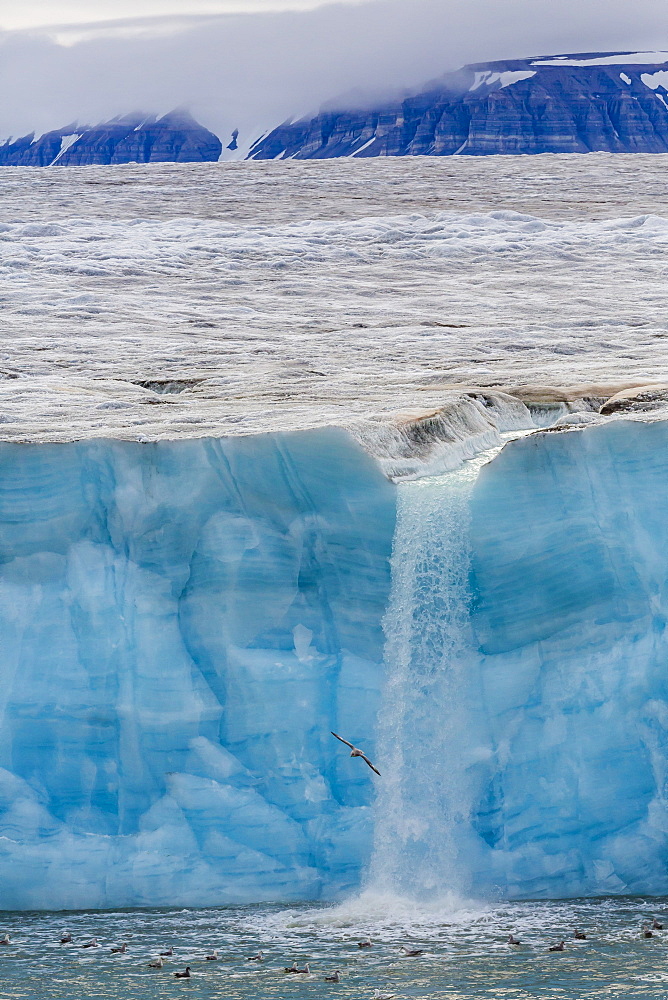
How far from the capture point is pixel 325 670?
767 centimetres

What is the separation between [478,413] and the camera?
9555 millimetres

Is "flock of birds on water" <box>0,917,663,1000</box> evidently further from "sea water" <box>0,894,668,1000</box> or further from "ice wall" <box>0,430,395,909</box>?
"ice wall" <box>0,430,395,909</box>

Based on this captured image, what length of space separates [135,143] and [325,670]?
42.0 meters

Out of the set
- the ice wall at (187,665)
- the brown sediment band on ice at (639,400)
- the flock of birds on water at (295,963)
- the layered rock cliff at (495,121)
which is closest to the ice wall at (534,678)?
the ice wall at (187,665)

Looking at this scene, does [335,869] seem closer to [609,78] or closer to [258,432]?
[258,432]

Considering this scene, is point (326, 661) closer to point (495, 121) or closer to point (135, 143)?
point (495, 121)

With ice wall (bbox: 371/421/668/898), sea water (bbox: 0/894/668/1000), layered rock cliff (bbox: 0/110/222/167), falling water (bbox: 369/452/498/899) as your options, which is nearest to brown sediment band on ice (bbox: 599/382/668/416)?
ice wall (bbox: 371/421/668/898)

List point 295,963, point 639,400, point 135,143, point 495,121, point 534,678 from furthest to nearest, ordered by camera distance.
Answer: point 135,143, point 495,121, point 639,400, point 534,678, point 295,963

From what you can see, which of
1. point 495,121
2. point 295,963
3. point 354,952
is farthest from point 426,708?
point 495,121

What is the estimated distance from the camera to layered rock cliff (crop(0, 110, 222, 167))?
45.3 metres

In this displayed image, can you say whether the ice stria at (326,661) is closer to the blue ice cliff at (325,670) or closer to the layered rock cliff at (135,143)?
the blue ice cliff at (325,670)

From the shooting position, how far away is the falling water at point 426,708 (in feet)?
24.5

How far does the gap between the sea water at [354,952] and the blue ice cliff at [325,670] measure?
24 cm

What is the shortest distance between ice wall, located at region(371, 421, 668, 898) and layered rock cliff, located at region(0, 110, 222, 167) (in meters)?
39.1
